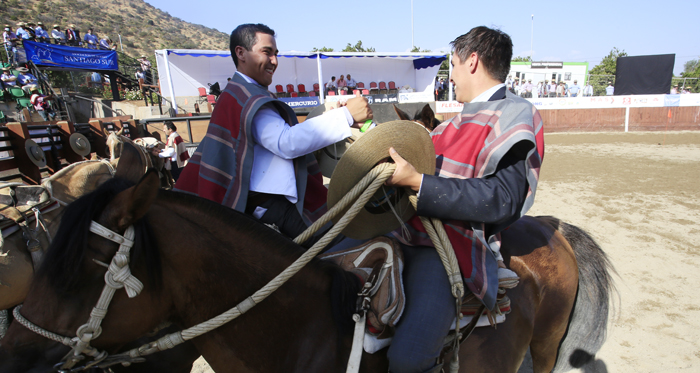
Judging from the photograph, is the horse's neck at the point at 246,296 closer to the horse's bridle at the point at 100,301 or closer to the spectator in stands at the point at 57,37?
the horse's bridle at the point at 100,301

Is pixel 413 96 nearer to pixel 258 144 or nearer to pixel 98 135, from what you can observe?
pixel 98 135

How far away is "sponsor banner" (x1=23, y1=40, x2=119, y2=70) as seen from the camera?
15.3m

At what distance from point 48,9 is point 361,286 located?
76.1 meters

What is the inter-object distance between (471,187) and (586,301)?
1707 mm

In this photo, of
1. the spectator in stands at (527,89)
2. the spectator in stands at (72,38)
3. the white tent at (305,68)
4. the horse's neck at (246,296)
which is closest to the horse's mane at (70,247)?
the horse's neck at (246,296)

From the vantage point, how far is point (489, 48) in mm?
1509

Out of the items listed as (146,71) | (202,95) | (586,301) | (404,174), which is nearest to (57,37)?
(146,71)

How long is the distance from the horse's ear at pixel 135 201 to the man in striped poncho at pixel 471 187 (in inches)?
31.0

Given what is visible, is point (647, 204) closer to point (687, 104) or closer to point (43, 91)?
point (687, 104)

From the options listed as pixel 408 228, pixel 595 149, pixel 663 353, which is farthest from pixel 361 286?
pixel 595 149

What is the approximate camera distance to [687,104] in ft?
51.4

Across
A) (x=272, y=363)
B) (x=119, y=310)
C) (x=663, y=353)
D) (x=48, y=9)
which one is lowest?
(x=663, y=353)

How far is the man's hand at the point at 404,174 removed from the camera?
49.3 inches

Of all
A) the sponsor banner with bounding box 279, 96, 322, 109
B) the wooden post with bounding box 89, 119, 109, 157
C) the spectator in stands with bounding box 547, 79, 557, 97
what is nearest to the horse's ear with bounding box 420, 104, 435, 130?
the wooden post with bounding box 89, 119, 109, 157
